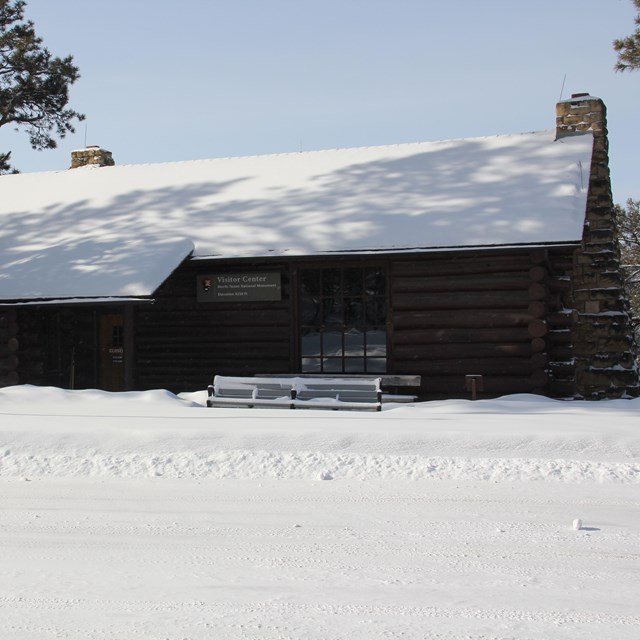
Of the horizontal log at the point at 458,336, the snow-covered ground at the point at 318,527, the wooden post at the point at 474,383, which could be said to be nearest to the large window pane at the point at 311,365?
the horizontal log at the point at 458,336

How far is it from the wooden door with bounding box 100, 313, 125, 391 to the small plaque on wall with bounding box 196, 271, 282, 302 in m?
2.69

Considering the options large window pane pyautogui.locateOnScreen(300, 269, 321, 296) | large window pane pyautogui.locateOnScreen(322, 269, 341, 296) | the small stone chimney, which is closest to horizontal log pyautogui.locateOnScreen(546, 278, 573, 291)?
large window pane pyautogui.locateOnScreen(322, 269, 341, 296)

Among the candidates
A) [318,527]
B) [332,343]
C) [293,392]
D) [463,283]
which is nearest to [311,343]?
[332,343]

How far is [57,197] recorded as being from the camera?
60.6ft

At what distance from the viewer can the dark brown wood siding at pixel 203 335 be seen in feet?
48.8

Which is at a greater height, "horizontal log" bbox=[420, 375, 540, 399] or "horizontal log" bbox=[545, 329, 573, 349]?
"horizontal log" bbox=[545, 329, 573, 349]

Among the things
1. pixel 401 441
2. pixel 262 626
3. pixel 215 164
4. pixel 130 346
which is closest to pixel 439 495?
pixel 401 441

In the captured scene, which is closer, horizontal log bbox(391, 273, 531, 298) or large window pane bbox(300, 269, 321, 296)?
horizontal log bbox(391, 273, 531, 298)

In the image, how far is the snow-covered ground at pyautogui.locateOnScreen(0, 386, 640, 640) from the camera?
4.22 metres

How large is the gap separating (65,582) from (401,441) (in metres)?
4.10

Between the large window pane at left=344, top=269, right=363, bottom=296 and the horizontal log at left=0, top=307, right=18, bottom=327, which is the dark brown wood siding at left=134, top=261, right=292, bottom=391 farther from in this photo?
the horizontal log at left=0, top=307, right=18, bottom=327

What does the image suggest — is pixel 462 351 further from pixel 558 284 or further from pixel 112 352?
pixel 112 352

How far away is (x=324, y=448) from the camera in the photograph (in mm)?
8086

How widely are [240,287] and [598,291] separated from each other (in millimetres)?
7451
